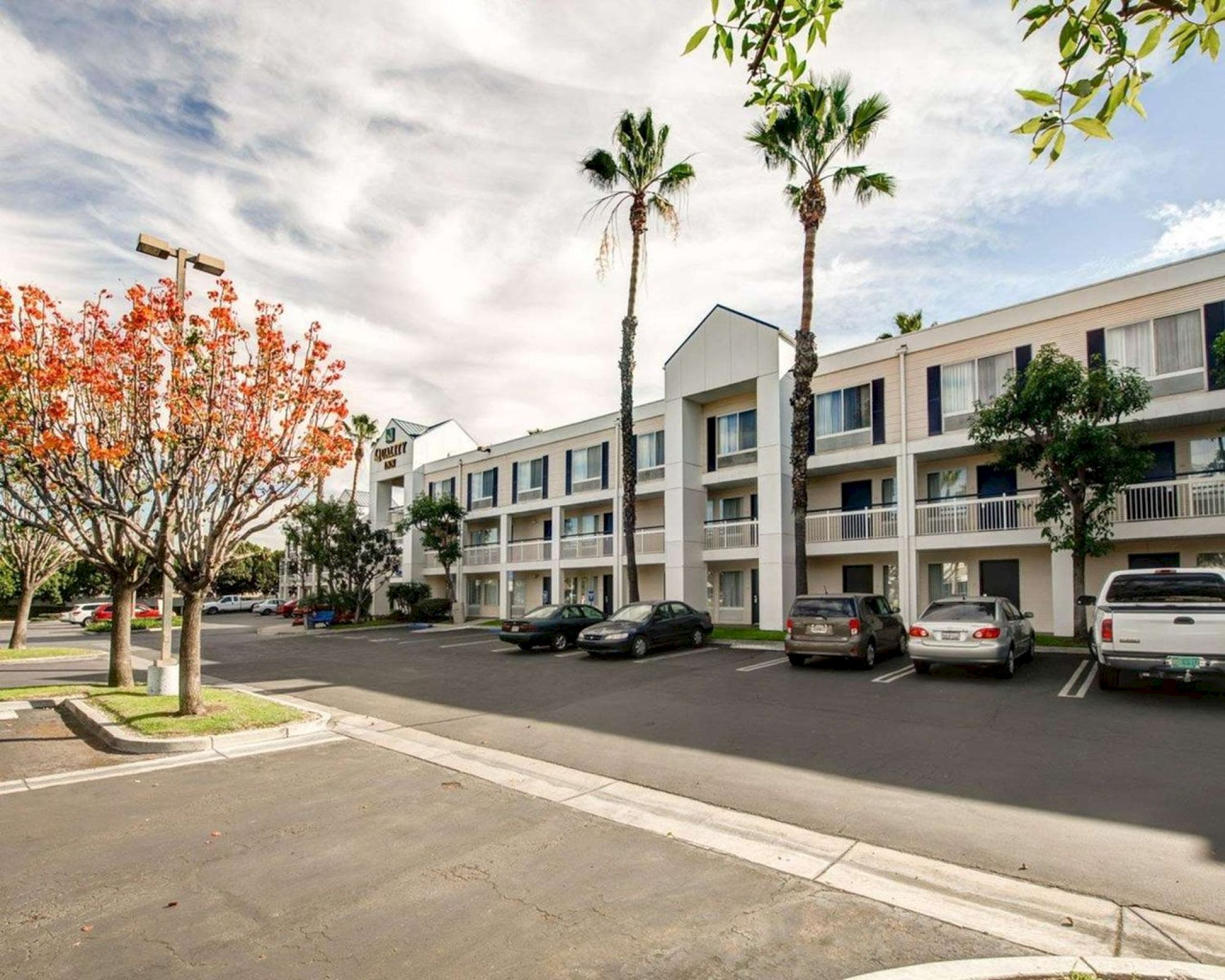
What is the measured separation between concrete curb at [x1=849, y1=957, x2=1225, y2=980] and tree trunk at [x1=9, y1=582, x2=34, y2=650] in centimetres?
2421

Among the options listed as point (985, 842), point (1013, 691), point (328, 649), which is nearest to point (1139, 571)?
point (1013, 691)

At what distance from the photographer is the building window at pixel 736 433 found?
26031 mm

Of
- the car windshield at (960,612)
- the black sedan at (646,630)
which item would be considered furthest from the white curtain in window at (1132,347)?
the black sedan at (646,630)

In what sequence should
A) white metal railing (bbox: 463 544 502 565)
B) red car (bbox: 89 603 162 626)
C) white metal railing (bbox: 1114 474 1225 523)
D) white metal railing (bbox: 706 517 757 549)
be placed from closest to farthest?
white metal railing (bbox: 1114 474 1225 523) → white metal railing (bbox: 706 517 757 549) → white metal railing (bbox: 463 544 502 565) → red car (bbox: 89 603 162 626)

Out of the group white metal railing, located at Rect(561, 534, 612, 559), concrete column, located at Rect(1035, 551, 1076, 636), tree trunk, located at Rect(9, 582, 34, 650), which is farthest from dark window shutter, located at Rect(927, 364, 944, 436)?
tree trunk, located at Rect(9, 582, 34, 650)

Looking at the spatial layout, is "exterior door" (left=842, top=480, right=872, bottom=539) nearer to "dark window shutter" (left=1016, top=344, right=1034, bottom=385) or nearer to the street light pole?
"dark window shutter" (left=1016, top=344, right=1034, bottom=385)

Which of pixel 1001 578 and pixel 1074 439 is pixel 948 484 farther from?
pixel 1074 439

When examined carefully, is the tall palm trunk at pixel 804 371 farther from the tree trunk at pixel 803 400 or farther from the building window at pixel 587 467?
the building window at pixel 587 467

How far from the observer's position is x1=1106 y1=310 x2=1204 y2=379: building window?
17516 millimetres

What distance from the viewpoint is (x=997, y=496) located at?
67.5 feet

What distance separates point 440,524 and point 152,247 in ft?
79.5

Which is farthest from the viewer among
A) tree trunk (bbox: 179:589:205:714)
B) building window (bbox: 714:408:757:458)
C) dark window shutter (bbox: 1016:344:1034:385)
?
building window (bbox: 714:408:757:458)

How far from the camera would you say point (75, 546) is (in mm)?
11422

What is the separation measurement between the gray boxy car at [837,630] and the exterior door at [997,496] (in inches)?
213
